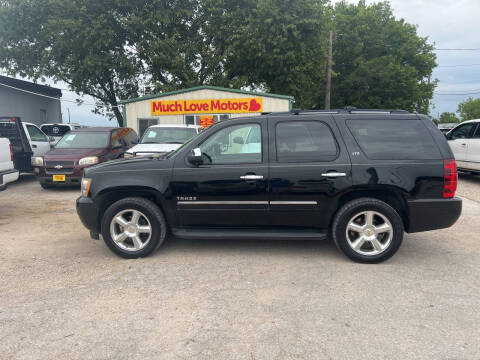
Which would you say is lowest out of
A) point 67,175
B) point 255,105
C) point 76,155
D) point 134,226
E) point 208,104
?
point 134,226

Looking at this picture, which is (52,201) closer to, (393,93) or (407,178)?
(407,178)

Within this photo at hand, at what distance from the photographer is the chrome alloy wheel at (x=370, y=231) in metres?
4.16

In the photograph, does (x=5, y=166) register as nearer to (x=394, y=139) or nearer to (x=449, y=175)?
(x=394, y=139)

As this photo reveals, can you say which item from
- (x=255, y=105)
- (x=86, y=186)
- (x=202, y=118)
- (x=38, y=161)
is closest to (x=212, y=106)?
(x=202, y=118)

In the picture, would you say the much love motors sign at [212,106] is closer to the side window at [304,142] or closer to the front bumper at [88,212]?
the side window at [304,142]

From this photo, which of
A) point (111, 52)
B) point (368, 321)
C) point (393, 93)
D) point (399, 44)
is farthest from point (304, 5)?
point (368, 321)

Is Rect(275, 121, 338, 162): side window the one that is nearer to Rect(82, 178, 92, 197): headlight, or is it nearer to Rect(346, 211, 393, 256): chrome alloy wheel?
Rect(346, 211, 393, 256): chrome alloy wheel

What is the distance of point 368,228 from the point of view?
4.19m

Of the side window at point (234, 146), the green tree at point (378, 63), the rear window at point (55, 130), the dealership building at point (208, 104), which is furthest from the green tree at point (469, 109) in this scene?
the side window at point (234, 146)

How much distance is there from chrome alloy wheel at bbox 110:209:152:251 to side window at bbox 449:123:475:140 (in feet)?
33.1

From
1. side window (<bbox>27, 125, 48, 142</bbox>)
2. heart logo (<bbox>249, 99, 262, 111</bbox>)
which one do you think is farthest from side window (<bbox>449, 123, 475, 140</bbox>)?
side window (<bbox>27, 125, 48, 142</bbox>)

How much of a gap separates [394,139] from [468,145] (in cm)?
773

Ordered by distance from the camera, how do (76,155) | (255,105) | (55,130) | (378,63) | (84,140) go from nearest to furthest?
(76,155)
(84,140)
(255,105)
(55,130)
(378,63)

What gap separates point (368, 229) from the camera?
419cm
